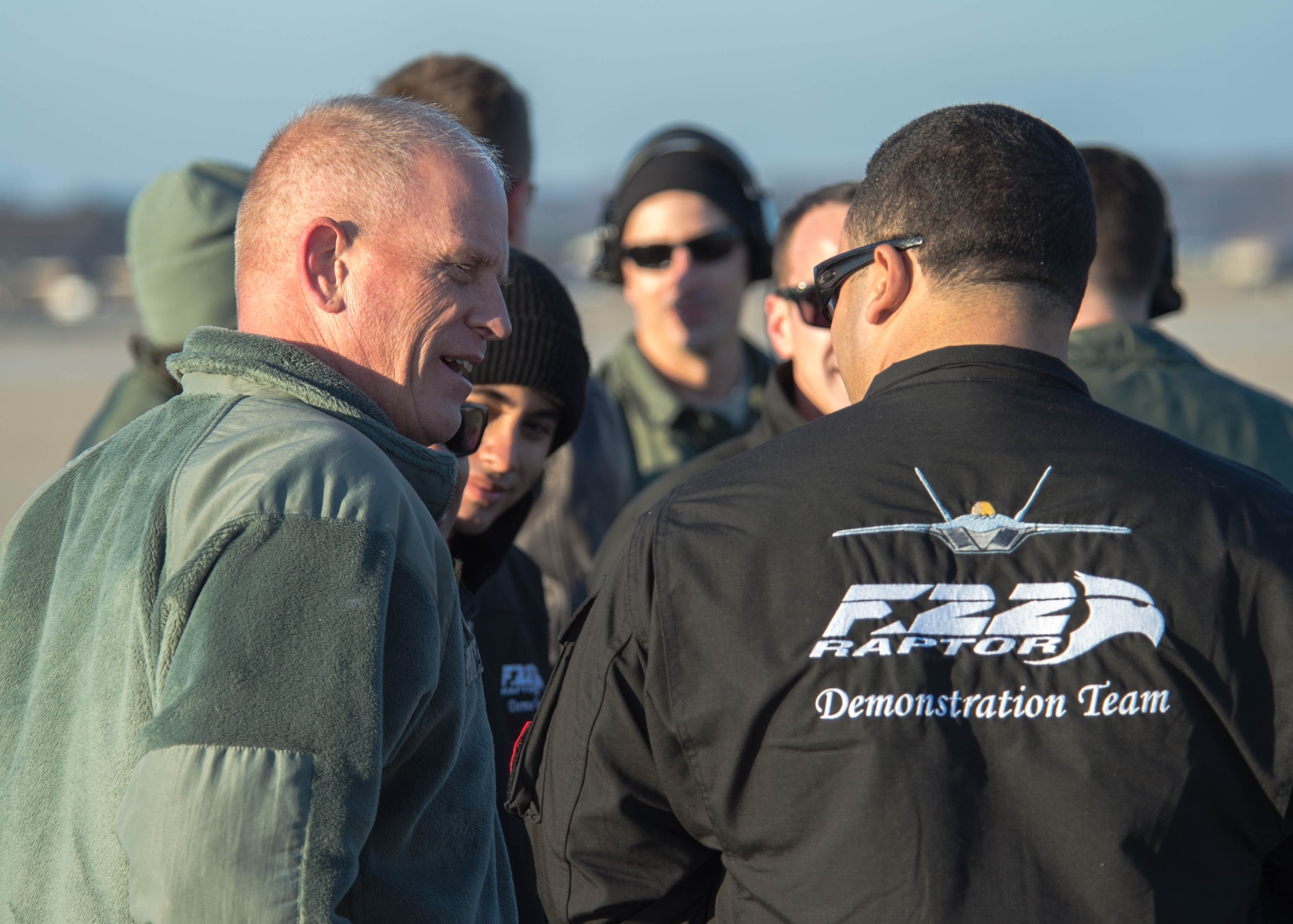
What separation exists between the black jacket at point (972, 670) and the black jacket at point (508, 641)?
0.99m

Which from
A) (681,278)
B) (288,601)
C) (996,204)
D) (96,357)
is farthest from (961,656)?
(96,357)

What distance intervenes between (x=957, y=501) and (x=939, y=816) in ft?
1.51

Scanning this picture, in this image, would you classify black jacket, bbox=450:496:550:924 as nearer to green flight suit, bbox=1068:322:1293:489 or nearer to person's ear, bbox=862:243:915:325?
person's ear, bbox=862:243:915:325

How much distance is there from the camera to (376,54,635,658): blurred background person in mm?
4137

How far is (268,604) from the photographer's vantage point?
1613 mm

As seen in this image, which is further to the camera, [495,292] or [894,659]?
[495,292]

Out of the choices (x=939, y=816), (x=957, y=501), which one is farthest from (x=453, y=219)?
(x=939, y=816)

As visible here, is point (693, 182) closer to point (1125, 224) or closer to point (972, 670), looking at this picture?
point (1125, 224)

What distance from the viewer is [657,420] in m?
5.35

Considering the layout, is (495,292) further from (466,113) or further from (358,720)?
(466,113)

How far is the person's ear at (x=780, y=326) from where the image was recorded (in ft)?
13.0

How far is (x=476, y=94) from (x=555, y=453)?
4.24 feet

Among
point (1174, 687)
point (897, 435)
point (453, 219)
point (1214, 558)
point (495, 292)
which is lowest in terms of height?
point (1174, 687)

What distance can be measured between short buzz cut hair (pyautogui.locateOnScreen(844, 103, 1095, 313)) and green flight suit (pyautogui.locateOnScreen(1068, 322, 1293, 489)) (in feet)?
4.33
